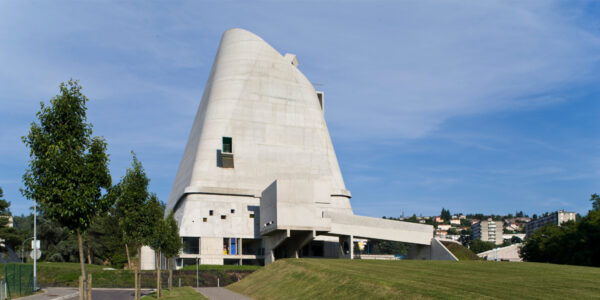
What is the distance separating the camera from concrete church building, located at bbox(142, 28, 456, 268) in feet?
209

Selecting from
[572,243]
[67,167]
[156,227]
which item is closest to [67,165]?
[67,167]

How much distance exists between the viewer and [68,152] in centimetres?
1703

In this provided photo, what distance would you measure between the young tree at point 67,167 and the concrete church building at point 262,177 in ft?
138

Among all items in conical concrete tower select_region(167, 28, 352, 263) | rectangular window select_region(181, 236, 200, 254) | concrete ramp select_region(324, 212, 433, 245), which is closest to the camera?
concrete ramp select_region(324, 212, 433, 245)

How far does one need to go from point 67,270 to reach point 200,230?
17.3 m

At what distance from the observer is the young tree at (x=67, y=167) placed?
1667 cm

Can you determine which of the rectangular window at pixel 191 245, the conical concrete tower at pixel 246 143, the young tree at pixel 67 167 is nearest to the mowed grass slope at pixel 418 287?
the young tree at pixel 67 167

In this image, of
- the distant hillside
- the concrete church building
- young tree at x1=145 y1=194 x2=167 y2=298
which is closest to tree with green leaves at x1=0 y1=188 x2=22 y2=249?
the concrete church building

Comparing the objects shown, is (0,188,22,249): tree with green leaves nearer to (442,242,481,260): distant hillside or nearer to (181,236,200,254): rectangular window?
(181,236,200,254): rectangular window

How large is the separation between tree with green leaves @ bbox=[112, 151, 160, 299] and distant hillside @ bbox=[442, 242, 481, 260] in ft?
132

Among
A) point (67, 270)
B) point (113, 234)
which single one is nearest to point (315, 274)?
point (67, 270)

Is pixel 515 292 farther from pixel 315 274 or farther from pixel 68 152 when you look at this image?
pixel 68 152

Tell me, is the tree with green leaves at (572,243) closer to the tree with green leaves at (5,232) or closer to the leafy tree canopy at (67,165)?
the leafy tree canopy at (67,165)

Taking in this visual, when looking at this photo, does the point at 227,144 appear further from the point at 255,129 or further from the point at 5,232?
the point at 5,232
